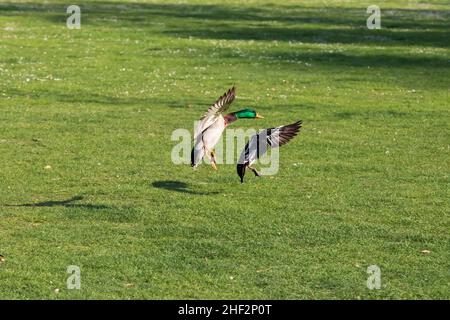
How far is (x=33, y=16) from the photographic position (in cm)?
4175

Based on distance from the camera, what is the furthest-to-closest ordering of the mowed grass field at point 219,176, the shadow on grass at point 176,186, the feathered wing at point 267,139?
the shadow on grass at point 176,186 < the feathered wing at point 267,139 < the mowed grass field at point 219,176

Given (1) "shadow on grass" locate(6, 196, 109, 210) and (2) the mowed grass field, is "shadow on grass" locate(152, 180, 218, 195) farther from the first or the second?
(1) "shadow on grass" locate(6, 196, 109, 210)

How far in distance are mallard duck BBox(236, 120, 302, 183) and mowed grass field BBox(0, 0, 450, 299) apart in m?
0.62

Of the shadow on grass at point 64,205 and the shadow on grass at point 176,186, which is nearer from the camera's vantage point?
the shadow on grass at point 64,205

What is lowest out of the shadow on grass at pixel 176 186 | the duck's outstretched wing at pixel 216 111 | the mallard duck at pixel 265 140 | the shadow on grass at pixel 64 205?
the shadow on grass at pixel 64 205

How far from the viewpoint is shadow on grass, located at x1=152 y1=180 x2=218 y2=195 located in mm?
14539

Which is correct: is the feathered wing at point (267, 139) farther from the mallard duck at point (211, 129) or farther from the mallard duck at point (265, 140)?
the mallard duck at point (211, 129)

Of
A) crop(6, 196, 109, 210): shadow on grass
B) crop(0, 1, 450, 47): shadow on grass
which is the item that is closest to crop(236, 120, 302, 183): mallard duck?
crop(6, 196, 109, 210): shadow on grass

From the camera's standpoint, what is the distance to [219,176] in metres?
15.6

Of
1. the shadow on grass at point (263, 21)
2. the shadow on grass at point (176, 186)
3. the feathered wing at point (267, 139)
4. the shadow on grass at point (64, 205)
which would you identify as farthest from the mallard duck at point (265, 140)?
the shadow on grass at point (263, 21)

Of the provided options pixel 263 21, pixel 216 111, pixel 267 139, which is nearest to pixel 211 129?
pixel 216 111

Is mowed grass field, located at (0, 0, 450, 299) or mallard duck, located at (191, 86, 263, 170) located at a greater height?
mallard duck, located at (191, 86, 263, 170)

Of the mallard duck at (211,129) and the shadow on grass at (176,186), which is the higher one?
the mallard duck at (211,129)

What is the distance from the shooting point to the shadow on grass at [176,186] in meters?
14.5
